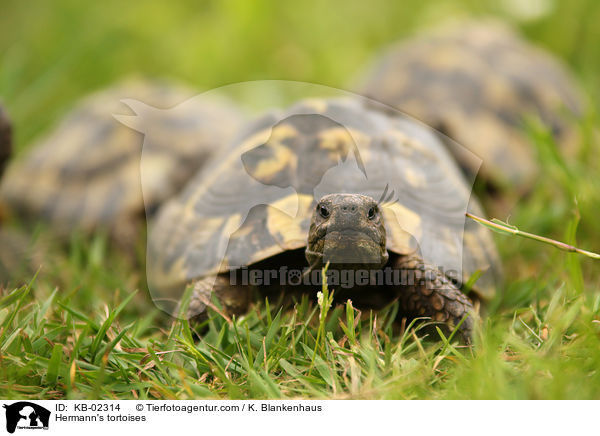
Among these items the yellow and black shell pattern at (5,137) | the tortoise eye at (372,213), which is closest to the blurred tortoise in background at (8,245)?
the yellow and black shell pattern at (5,137)

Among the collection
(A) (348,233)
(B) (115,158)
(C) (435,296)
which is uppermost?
(B) (115,158)

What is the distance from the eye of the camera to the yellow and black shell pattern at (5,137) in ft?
8.63

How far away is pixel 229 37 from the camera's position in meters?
6.57

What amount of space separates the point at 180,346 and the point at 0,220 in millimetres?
2242

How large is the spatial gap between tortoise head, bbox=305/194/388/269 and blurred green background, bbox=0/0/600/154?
12.2 ft

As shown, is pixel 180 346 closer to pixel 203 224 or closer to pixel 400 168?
pixel 203 224

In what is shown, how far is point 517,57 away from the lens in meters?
4.81

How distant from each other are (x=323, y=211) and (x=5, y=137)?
156 centimetres

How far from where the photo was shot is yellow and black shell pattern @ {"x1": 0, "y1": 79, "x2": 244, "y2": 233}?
12.8 feet

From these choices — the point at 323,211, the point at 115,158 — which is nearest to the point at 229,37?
the point at 115,158

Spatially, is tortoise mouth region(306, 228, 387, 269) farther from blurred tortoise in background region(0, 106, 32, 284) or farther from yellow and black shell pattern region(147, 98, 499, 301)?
blurred tortoise in background region(0, 106, 32, 284)
